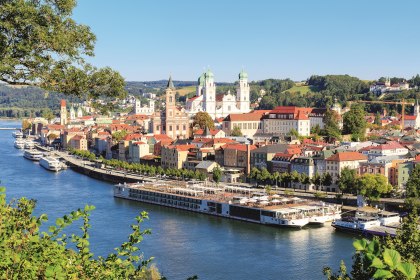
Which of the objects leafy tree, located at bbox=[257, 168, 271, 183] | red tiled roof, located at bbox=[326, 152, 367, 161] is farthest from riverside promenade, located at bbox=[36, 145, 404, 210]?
red tiled roof, located at bbox=[326, 152, 367, 161]

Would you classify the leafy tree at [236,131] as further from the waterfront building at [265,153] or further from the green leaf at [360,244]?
the green leaf at [360,244]

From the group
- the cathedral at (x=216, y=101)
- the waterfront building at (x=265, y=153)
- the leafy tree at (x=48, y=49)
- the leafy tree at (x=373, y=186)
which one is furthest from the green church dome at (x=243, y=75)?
the leafy tree at (x=48, y=49)

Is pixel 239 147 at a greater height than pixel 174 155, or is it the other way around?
pixel 239 147

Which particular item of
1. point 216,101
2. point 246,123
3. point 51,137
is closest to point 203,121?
point 246,123

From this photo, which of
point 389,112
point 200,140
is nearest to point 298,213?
point 200,140

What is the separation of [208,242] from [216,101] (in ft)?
80.4

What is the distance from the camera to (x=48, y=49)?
3152mm

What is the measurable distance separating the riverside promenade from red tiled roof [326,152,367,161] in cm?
128

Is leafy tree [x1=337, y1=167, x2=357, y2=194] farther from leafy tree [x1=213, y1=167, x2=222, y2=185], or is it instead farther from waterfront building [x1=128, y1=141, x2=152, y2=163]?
waterfront building [x1=128, y1=141, x2=152, y2=163]

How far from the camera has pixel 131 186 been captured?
17.6m

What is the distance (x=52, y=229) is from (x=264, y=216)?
11.8m

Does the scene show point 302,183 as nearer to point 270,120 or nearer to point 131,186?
point 131,186

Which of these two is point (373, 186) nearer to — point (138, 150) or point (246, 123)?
point (138, 150)

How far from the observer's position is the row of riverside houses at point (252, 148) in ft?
57.6
